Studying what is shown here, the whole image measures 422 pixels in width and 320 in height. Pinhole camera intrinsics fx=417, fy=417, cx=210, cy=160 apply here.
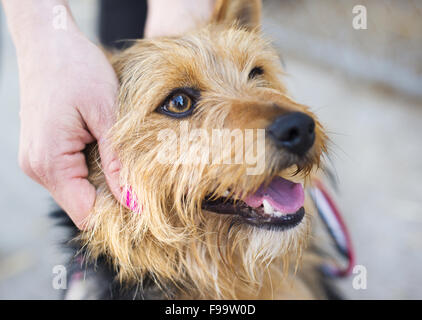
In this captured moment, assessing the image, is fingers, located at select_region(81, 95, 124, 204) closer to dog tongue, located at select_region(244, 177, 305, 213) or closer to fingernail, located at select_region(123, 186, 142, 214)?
fingernail, located at select_region(123, 186, 142, 214)

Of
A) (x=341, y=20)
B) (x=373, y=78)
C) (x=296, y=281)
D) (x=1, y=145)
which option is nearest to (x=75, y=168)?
(x=296, y=281)

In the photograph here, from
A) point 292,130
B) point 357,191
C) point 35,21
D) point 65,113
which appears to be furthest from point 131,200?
point 357,191

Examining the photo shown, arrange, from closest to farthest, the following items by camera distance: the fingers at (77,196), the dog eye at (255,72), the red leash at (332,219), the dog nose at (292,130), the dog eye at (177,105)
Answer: the dog nose at (292,130)
the fingers at (77,196)
the dog eye at (177,105)
the dog eye at (255,72)
the red leash at (332,219)

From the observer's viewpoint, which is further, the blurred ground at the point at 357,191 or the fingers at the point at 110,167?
the blurred ground at the point at 357,191

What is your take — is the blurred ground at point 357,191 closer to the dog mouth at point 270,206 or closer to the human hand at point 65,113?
the human hand at point 65,113

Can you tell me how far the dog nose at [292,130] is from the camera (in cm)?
138

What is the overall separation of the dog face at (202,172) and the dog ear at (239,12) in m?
0.32

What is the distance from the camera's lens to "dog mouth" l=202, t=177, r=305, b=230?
1.55m

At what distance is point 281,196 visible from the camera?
1584 millimetres

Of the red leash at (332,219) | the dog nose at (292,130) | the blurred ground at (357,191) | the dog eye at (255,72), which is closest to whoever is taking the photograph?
the dog nose at (292,130)

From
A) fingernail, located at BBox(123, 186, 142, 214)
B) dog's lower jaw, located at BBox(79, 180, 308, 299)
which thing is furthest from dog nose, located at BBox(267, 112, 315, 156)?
fingernail, located at BBox(123, 186, 142, 214)

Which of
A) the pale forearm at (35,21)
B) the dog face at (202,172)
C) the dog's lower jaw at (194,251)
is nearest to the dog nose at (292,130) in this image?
the dog face at (202,172)
